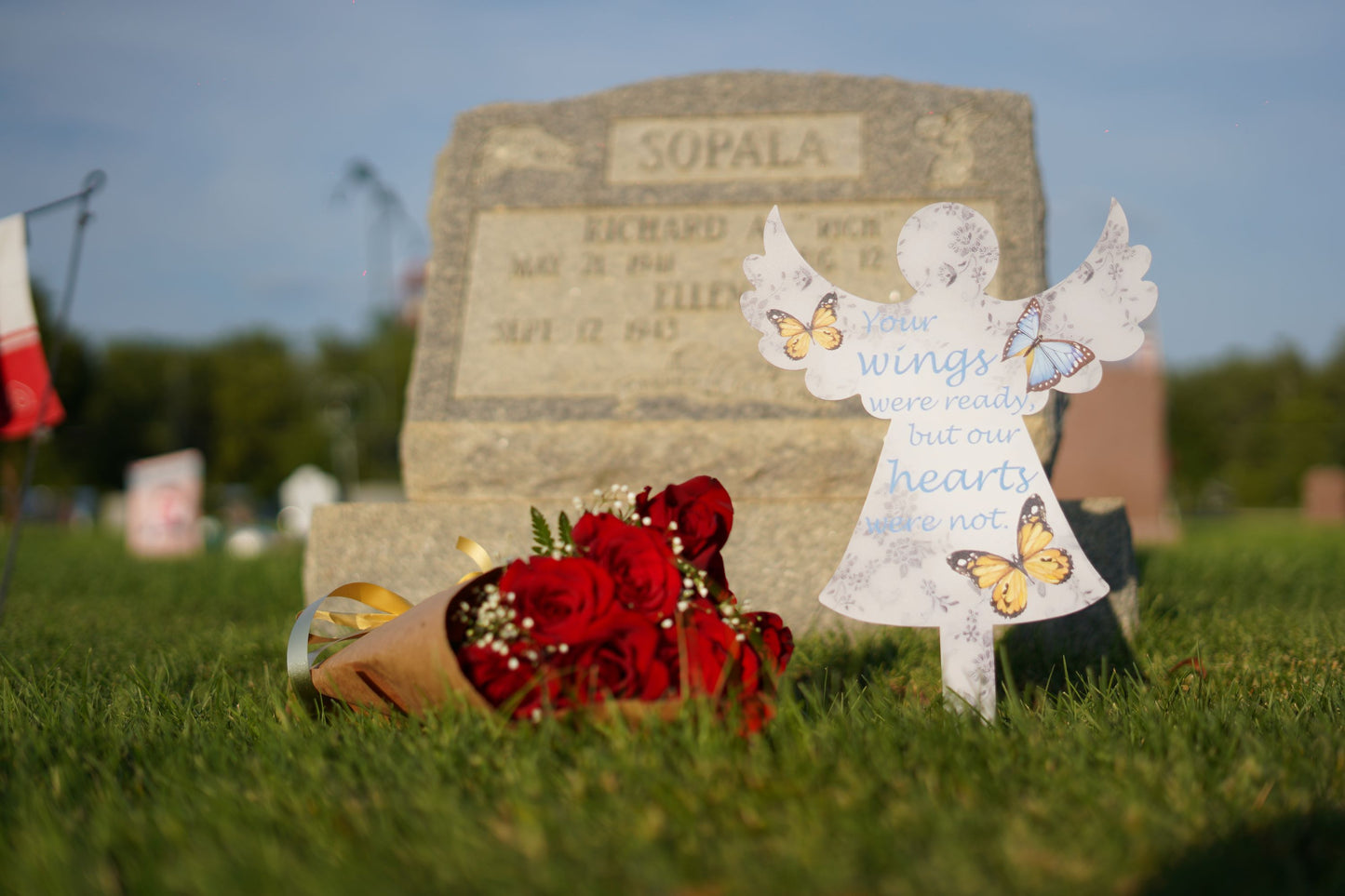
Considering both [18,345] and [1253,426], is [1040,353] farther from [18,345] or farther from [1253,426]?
[1253,426]

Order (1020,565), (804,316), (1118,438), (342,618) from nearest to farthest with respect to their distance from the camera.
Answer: (1020,565) < (804,316) < (342,618) < (1118,438)

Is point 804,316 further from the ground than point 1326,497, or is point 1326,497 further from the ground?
point 804,316

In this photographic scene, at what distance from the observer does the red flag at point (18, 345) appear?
3559 millimetres

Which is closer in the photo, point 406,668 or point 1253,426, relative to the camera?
point 406,668

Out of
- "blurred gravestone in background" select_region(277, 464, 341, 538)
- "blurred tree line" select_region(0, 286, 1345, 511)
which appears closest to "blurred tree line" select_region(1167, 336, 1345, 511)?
"blurred tree line" select_region(0, 286, 1345, 511)

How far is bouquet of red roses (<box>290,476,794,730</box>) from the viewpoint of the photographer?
1.86m

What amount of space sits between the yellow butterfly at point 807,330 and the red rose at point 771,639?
2.08 ft

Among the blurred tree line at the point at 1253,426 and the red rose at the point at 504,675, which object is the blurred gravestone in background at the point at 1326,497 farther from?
the red rose at the point at 504,675

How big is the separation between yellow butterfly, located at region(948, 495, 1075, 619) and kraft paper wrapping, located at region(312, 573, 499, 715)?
1.09 m

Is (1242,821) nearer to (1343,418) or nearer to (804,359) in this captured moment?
(804,359)

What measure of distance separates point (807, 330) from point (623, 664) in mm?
942

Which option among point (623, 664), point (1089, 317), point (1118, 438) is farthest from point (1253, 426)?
point (623, 664)

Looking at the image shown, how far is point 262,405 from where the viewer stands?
130ft

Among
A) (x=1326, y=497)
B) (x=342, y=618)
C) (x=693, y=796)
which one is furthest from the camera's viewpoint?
(x=1326, y=497)
